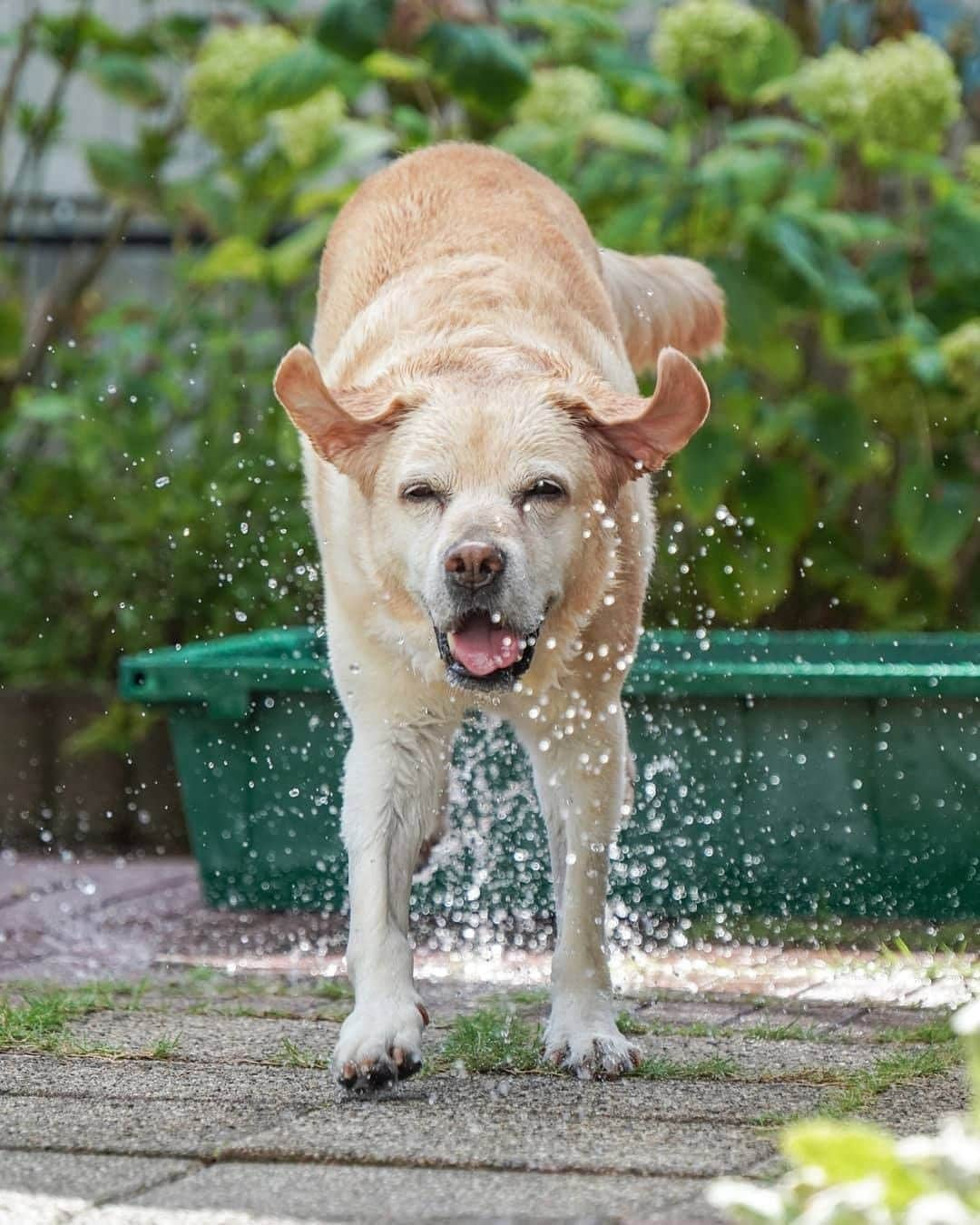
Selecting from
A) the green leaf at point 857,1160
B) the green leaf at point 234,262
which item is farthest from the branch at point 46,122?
the green leaf at point 857,1160

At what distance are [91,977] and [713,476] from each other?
242 centimetres

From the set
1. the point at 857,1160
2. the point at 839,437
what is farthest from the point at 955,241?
the point at 857,1160

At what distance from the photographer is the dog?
10.4ft

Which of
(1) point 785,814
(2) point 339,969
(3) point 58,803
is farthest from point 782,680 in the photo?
(3) point 58,803

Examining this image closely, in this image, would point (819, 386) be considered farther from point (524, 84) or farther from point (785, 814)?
point (785, 814)

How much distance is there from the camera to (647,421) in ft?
10.8

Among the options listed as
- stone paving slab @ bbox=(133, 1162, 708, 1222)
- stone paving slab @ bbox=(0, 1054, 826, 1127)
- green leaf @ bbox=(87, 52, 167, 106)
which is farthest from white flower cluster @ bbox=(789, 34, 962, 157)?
stone paving slab @ bbox=(133, 1162, 708, 1222)

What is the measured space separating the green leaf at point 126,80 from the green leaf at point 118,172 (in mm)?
189

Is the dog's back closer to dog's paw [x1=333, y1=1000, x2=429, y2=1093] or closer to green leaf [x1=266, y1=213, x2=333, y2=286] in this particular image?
dog's paw [x1=333, y1=1000, x2=429, y2=1093]

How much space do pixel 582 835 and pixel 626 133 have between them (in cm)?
291

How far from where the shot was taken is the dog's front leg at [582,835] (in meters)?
3.43

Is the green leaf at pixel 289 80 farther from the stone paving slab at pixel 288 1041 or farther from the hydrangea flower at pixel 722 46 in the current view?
the stone paving slab at pixel 288 1041

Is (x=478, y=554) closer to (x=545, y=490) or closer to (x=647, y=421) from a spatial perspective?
(x=545, y=490)

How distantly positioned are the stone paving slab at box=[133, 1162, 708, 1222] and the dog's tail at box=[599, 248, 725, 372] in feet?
8.05
